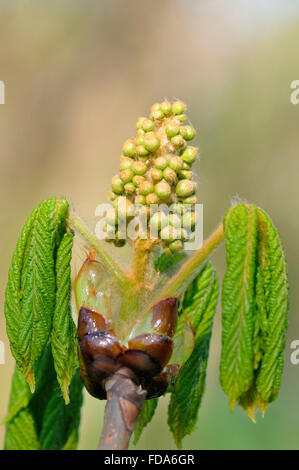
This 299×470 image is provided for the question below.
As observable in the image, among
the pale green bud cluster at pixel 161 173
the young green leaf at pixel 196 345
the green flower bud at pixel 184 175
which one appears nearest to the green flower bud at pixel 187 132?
the pale green bud cluster at pixel 161 173

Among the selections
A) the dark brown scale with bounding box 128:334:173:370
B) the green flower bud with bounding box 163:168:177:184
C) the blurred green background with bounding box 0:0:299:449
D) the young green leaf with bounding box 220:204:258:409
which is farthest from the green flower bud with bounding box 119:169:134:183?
the blurred green background with bounding box 0:0:299:449

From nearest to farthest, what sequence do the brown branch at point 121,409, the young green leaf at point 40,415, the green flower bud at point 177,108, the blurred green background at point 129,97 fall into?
the brown branch at point 121,409, the green flower bud at point 177,108, the young green leaf at point 40,415, the blurred green background at point 129,97

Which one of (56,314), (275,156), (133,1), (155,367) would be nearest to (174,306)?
(155,367)

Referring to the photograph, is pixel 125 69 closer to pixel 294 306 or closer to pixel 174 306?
pixel 294 306

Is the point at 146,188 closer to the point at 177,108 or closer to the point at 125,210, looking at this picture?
the point at 125,210

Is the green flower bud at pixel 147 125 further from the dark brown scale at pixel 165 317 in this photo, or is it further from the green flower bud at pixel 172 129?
the dark brown scale at pixel 165 317

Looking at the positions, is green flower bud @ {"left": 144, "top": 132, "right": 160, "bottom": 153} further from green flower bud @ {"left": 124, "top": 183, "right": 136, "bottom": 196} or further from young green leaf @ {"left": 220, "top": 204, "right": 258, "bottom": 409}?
young green leaf @ {"left": 220, "top": 204, "right": 258, "bottom": 409}

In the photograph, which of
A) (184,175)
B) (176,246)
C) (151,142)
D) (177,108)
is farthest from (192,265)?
(177,108)
